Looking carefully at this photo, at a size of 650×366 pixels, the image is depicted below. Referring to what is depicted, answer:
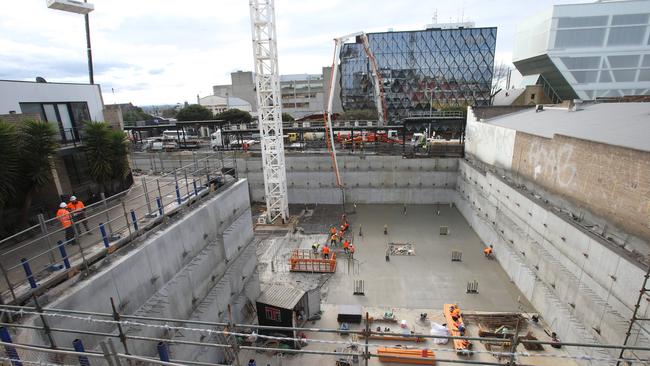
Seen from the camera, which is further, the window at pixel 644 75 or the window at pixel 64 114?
the window at pixel 644 75

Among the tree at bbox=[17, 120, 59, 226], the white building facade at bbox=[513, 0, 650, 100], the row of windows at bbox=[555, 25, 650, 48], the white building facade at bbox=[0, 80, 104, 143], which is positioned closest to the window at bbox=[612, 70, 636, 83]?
the white building facade at bbox=[513, 0, 650, 100]

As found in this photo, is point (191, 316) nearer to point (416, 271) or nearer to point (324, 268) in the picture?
point (324, 268)

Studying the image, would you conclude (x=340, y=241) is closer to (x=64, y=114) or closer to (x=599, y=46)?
(x=64, y=114)

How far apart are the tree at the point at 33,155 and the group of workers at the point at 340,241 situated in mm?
11515

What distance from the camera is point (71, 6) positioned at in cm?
1280

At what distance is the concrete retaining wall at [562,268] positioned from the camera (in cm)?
938

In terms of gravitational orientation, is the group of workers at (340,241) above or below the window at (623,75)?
below

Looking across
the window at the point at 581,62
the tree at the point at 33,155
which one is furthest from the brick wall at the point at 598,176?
the window at the point at 581,62

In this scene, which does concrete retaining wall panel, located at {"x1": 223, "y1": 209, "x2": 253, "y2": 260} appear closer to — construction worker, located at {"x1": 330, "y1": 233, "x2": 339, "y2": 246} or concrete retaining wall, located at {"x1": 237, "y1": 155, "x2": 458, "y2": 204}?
construction worker, located at {"x1": 330, "y1": 233, "x2": 339, "y2": 246}

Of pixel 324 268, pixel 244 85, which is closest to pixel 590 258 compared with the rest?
pixel 324 268

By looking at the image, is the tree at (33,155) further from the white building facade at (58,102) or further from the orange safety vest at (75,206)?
the white building facade at (58,102)

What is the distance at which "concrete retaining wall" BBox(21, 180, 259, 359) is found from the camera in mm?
6465

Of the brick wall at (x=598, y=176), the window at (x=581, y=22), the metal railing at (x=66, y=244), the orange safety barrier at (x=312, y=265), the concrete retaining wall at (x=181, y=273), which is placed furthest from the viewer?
the window at (x=581, y=22)

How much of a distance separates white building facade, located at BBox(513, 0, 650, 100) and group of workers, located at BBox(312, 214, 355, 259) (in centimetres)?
3158
